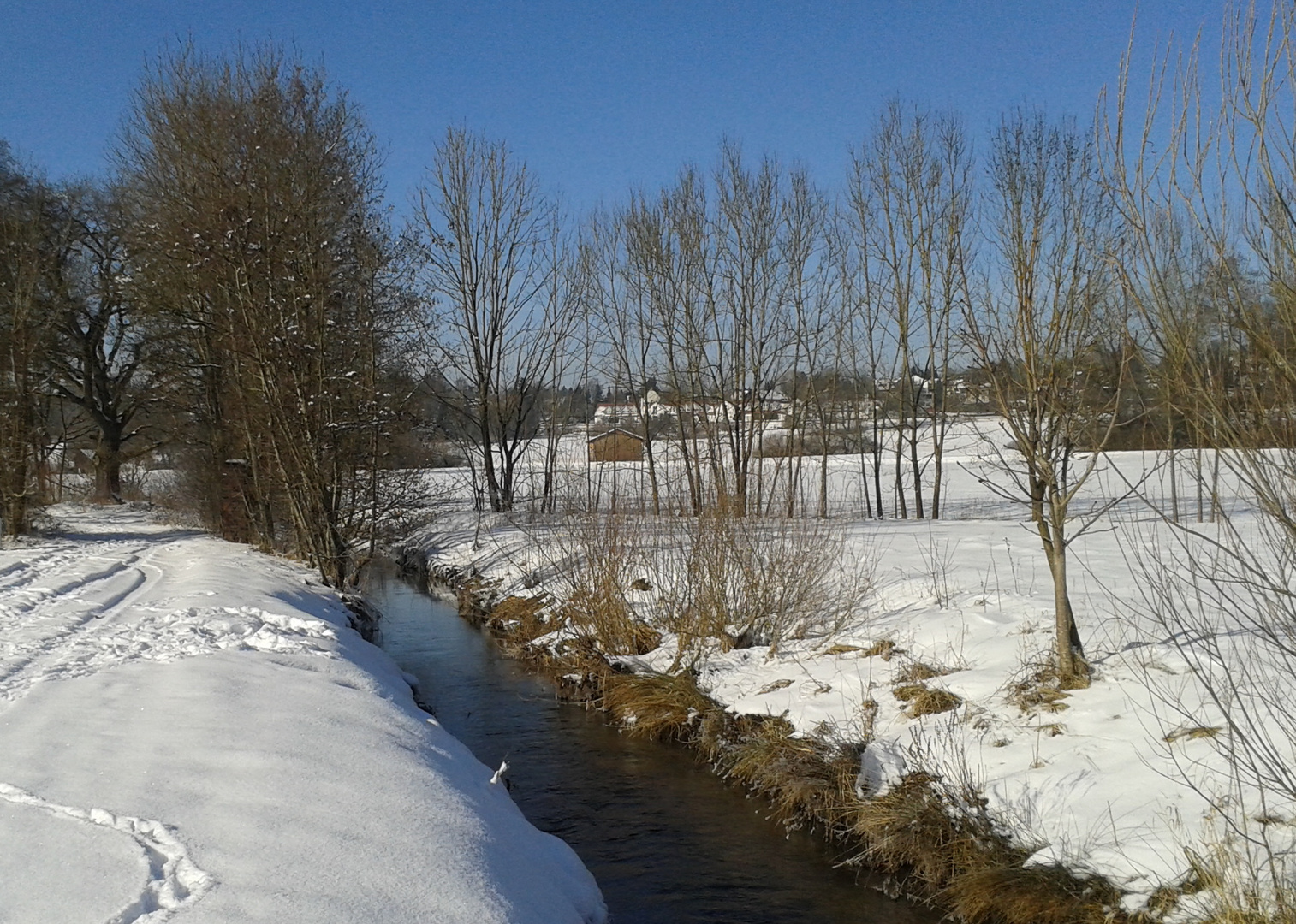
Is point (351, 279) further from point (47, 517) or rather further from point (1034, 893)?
point (1034, 893)

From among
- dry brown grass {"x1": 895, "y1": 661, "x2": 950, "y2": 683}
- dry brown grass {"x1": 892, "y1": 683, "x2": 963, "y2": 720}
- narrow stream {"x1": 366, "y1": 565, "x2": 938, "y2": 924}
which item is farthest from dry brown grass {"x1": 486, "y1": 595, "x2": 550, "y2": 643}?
dry brown grass {"x1": 892, "y1": 683, "x2": 963, "y2": 720}

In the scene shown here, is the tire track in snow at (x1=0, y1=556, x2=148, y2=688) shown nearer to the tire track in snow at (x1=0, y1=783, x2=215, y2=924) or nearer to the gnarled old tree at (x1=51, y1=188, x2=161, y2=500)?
the tire track in snow at (x1=0, y1=783, x2=215, y2=924)

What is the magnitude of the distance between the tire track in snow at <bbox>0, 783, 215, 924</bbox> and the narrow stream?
292 cm

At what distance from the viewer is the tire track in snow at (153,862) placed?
3.60m

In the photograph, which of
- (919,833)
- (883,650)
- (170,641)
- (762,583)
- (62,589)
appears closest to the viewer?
(919,833)

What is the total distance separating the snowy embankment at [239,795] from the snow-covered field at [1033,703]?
289cm

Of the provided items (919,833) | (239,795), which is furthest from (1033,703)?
(239,795)

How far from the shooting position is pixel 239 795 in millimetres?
4789

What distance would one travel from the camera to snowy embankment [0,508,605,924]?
3.84m

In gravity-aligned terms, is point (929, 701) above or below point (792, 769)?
above

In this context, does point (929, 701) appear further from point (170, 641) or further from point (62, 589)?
point (62, 589)

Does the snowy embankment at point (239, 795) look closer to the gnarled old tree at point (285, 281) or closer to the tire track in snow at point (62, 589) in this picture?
the tire track in snow at point (62, 589)

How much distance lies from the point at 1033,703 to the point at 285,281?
12266mm

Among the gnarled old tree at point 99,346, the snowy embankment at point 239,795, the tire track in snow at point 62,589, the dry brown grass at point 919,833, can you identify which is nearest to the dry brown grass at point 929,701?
the dry brown grass at point 919,833
